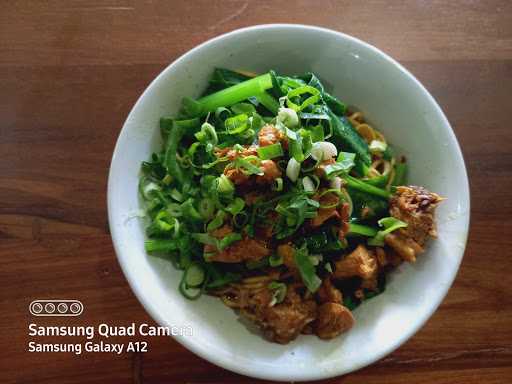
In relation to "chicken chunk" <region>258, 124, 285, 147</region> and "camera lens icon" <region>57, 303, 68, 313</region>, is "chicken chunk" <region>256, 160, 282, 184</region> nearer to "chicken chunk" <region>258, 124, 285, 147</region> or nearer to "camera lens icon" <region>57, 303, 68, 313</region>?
"chicken chunk" <region>258, 124, 285, 147</region>

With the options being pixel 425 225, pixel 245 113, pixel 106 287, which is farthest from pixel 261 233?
pixel 106 287

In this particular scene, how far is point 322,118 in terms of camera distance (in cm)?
196

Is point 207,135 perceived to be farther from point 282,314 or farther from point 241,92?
point 282,314

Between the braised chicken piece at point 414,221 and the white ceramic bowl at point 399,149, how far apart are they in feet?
0.22

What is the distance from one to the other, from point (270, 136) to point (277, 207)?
0.89 feet

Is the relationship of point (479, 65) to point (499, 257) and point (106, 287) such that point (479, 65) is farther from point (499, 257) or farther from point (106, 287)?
point (106, 287)

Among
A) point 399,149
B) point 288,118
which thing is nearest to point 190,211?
point 288,118

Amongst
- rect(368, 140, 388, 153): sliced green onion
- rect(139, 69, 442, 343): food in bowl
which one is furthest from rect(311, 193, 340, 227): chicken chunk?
rect(368, 140, 388, 153): sliced green onion

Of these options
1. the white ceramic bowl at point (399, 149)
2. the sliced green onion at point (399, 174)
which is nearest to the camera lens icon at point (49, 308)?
the white ceramic bowl at point (399, 149)

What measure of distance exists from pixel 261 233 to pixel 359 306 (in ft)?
1.85

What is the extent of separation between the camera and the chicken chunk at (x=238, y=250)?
1.88 meters

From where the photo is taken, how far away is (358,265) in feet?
6.40

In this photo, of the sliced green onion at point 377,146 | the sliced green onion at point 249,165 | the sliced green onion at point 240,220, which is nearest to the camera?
the sliced green onion at point 249,165

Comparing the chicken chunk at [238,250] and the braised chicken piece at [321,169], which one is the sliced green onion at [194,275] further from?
the braised chicken piece at [321,169]
